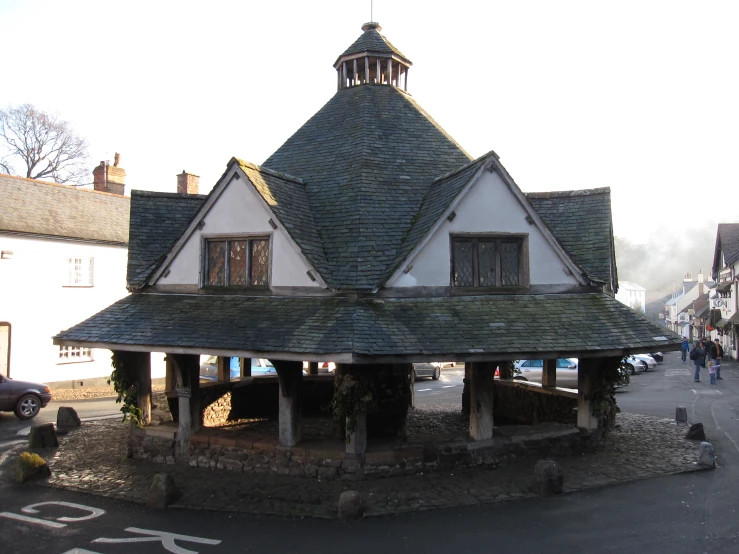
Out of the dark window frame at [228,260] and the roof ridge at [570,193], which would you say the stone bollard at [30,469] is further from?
the roof ridge at [570,193]

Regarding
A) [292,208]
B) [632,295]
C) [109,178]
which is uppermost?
[109,178]

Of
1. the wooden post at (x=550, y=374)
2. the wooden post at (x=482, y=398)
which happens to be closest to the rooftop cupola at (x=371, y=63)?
the wooden post at (x=550, y=374)

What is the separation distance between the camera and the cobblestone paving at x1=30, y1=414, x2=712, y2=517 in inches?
340

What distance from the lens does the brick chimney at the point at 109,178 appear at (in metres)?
28.3

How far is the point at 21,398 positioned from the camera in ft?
54.6

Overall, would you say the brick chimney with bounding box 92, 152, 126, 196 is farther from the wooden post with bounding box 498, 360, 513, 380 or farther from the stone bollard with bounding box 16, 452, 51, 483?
the wooden post with bounding box 498, 360, 513, 380

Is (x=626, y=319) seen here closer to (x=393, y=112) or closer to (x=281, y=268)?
(x=281, y=268)

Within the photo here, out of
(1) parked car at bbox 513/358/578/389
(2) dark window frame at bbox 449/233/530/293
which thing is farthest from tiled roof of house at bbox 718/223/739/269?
(2) dark window frame at bbox 449/233/530/293

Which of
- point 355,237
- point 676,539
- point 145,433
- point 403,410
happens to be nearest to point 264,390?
point 145,433

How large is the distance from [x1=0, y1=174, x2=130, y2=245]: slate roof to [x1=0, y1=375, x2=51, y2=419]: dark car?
654 centimetres

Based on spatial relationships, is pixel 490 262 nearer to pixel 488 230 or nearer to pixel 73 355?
pixel 488 230

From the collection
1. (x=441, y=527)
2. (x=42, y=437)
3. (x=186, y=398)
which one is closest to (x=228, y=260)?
(x=186, y=398)

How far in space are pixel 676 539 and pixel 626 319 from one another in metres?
4.51

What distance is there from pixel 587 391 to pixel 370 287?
4993 millimetres
